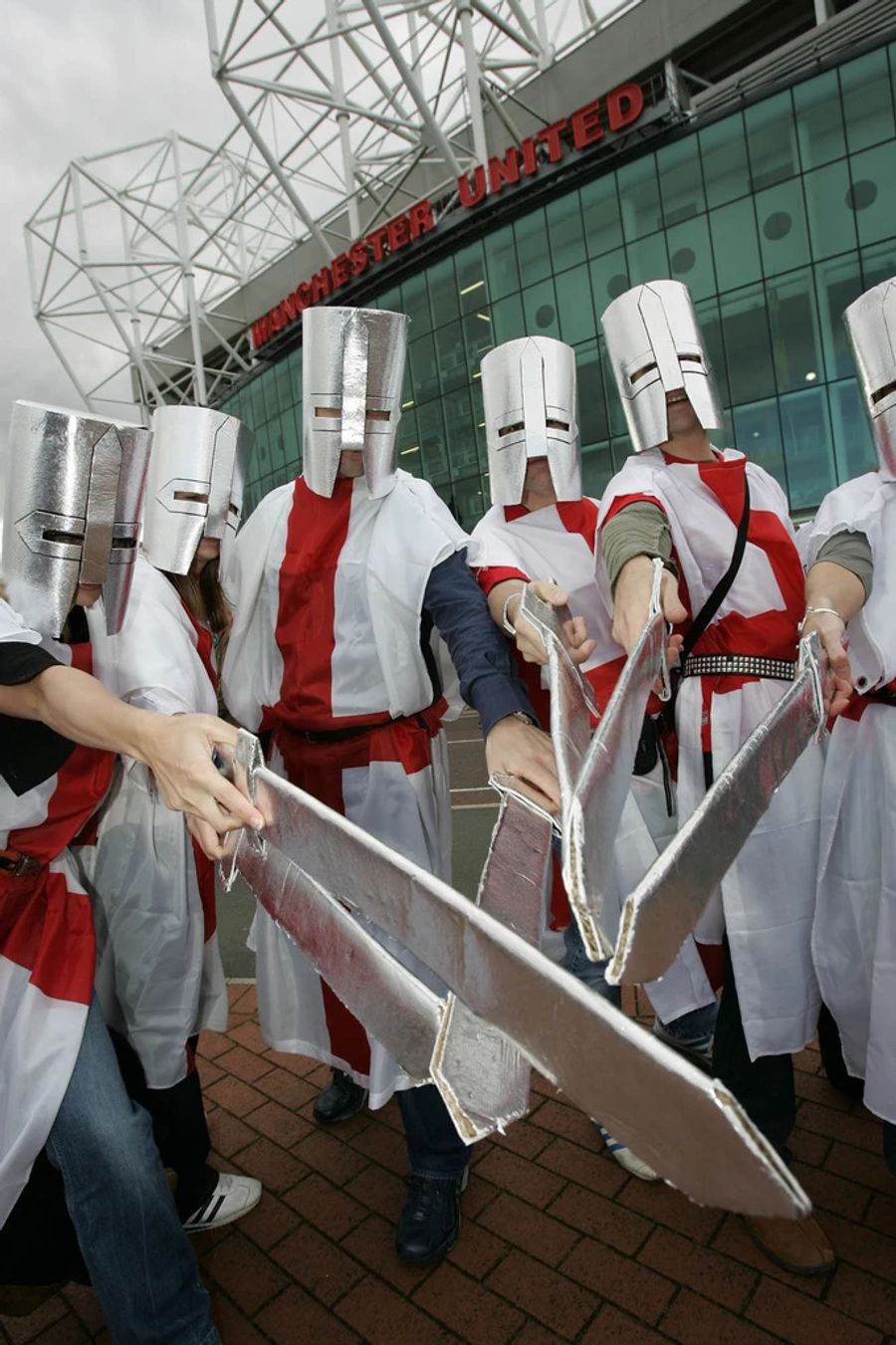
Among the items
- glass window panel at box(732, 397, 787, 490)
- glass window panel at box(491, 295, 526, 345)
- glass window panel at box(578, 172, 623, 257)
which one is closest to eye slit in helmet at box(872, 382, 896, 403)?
glass window panel at box(732, 397, 787, 490)

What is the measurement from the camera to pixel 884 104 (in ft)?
50.6

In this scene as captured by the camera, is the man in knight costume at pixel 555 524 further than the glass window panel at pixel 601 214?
No

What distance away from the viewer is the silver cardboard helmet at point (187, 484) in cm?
262

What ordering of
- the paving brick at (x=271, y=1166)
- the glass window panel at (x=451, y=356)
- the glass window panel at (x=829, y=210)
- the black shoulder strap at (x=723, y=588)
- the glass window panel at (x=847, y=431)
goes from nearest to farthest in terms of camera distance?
the black shoulder strap at (x=723, y=588) → the paving brick at (x=271, y=1166) → the glass window panel at (x=829, y=210) → the glass window panel at (x=847, y=431) → the glass window panel at (x=451, y=356)

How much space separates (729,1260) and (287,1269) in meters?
1.11

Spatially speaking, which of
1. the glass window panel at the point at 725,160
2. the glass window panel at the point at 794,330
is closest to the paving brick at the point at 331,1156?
the glass window panel at the point at 794,330

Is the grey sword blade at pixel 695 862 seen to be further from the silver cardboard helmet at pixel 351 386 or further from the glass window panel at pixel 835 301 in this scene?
the glass window panel at pixel 835 301

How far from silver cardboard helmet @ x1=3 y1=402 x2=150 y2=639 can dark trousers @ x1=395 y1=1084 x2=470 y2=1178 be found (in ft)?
4.85

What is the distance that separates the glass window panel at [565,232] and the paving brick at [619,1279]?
20.8 meters

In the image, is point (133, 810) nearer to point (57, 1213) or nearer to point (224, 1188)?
point (57, 1213)

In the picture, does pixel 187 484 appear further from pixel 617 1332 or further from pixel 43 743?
pixel 617 1332

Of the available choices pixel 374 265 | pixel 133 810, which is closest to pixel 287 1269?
pixel 133 810

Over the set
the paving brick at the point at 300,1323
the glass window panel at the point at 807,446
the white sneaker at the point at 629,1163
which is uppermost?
the glass window panel at the point at 807,446

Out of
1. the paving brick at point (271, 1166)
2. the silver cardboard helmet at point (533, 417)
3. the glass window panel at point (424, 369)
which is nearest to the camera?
the paving brick at point (271, 1166)
